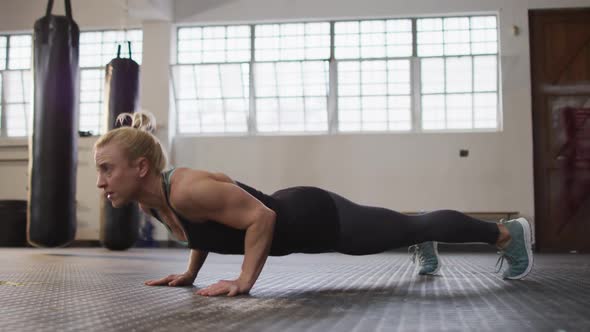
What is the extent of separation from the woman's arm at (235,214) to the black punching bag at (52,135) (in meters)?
2.77

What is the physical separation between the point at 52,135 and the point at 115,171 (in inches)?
106

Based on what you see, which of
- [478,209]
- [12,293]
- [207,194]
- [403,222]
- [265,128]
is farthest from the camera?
[265,128]

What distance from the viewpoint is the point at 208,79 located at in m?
8.62

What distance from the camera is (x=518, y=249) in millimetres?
2350

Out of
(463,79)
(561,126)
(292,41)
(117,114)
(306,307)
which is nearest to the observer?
(306,307)

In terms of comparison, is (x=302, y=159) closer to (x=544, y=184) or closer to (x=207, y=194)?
(x=544, y=184)

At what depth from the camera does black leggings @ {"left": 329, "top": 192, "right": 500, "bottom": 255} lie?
6.63 ft

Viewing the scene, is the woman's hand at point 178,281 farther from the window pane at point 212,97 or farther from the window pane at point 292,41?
the window pane at point 292,41

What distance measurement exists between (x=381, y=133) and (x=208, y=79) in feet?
8.19

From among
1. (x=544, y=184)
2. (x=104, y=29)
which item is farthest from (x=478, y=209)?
(x=104, y=29)


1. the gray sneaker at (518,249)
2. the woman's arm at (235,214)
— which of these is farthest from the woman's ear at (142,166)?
the gray sneaker at (518,249)

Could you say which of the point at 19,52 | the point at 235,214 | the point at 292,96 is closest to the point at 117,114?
the point at 292,96

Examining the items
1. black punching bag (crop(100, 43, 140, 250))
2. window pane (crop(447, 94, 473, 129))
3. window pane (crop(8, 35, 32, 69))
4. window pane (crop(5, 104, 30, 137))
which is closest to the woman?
black punching bag (crop(100, 43, 140, 250))

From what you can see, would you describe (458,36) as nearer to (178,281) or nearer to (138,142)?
(178,281)
